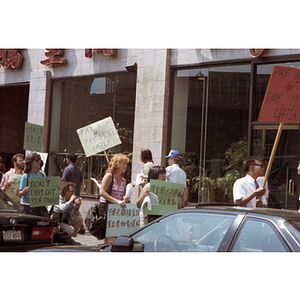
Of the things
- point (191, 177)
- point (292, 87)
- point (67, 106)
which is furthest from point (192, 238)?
point (67, 106)

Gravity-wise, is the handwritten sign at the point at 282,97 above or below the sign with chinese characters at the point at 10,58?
below

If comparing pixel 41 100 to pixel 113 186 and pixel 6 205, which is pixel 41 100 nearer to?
pixel 113 186

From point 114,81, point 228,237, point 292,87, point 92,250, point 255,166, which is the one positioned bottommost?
point 92,250

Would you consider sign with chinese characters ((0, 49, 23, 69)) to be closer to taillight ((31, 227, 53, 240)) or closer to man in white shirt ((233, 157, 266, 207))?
taillight ((31, 227, 53, 240))

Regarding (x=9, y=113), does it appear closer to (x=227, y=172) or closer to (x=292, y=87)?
(x=227, y=172)

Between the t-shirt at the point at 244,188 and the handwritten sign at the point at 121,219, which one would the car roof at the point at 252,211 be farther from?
the handwritten sign at the point at 121,219

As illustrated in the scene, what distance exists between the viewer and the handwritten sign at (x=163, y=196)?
6504mm

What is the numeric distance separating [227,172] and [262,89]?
1.96 metres

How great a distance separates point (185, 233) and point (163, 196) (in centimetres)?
261

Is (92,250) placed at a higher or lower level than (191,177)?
lower

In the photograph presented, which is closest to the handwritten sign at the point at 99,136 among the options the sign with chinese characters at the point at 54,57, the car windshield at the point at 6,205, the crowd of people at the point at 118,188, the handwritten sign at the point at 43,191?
the crowd of people at the point at 118,188

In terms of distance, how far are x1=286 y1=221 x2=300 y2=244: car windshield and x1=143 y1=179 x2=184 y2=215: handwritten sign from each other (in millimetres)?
3323

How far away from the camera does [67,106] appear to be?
12.7 m

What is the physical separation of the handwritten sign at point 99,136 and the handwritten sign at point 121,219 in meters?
1.49
